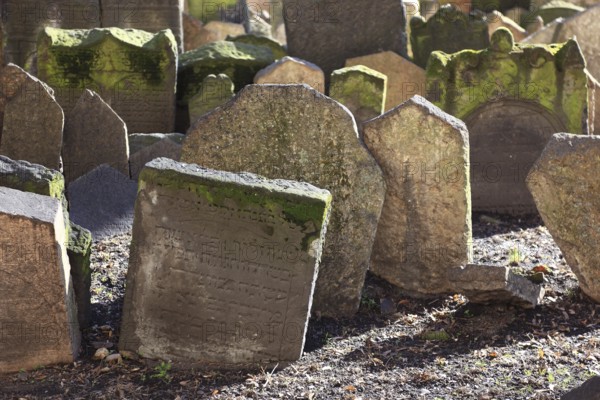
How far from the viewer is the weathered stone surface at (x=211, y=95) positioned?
9.22 m

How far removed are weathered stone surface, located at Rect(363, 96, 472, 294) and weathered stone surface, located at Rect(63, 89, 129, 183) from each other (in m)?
2.71

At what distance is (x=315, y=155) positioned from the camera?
5.77 m

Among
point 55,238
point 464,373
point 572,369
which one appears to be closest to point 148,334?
point 55,238

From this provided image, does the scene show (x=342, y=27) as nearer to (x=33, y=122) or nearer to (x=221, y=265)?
(x=33, y=122)

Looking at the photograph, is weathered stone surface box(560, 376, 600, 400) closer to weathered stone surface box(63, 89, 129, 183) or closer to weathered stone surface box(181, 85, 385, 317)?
weathered stone surface box(181, 85, 385, 317)

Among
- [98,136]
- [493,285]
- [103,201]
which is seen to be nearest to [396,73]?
[98,136]

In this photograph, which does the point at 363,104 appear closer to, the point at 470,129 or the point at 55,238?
the point at 470,129

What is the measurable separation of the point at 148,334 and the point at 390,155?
6.34 ft

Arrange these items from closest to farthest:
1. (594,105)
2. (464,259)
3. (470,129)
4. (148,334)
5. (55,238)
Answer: (55,238)
(148,334)
(464,259)
(470,129)
(594,105)

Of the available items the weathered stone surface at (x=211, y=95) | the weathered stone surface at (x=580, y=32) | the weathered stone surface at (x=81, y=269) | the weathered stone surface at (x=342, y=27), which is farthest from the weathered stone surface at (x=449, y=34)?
the weathered stone surface at (x=81, y=269)

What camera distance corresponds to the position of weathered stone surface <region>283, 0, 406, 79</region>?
10.6m

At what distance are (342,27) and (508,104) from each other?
9.23 feet

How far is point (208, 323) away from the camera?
5066mm

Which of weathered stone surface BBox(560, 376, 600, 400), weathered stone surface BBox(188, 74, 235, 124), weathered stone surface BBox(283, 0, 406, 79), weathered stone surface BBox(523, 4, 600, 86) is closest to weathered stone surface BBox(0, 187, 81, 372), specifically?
weathered stone surface BBox(560, 376, 600, 400)
